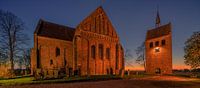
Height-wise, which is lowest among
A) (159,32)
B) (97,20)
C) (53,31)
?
(53,31)

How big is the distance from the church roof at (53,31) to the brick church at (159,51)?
2208cm

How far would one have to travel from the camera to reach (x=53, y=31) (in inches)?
1494

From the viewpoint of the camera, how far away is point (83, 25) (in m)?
38.4

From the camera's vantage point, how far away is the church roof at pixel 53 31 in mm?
35469

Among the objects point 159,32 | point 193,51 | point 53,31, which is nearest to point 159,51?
point 159,32

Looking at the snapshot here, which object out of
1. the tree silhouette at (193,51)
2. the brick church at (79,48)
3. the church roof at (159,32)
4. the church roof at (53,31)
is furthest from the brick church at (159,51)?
the church roof at (53,31)

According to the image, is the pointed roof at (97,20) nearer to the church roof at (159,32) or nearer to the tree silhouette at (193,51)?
the church roof at (159,32)

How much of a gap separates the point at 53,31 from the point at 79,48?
267 inches

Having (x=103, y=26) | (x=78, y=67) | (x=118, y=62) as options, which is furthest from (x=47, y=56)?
(x=118, y=62)

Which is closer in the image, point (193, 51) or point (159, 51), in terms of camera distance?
point (193, 51)

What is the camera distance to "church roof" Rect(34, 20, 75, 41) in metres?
35.5

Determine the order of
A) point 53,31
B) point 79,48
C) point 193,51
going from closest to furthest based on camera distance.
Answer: point 193,51 → point 79,48 → point 53,31

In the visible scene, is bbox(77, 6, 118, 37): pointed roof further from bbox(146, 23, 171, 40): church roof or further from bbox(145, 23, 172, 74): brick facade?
bbox(146, 23, 171, 40): church roof

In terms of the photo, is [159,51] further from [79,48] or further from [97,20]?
[79,48]
